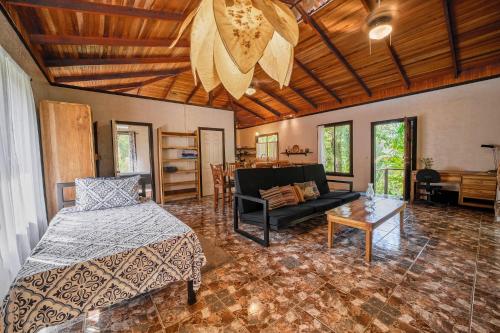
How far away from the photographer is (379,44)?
4.10 metres

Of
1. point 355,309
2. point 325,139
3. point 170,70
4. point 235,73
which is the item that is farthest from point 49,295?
point 325,139

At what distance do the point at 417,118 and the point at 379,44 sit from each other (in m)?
2.24

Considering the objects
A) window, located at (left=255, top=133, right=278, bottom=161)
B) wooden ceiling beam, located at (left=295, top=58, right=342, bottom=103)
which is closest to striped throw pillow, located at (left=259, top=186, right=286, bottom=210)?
wooden ceiling beam, located at (left=295, top=58, right=342, bottom=103)

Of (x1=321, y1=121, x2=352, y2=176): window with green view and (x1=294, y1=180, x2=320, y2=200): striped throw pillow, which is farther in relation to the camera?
(x1=321, y1=121, x2=352, y2=176): window with green view

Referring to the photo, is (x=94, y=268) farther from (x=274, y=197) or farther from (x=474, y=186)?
(x=474, y=186)

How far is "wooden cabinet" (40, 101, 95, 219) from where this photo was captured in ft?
10.2

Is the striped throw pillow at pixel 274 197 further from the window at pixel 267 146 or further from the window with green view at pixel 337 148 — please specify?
the window at pixel 267 146

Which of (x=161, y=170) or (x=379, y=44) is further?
(x=161, y=170)

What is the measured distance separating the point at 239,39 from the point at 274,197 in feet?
8.37

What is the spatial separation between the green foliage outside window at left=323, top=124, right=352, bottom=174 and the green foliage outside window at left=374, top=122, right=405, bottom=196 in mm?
794

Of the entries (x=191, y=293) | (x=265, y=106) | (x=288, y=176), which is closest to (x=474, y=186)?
(x=288, y=176)

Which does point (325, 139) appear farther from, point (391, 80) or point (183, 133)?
point (183, 133)

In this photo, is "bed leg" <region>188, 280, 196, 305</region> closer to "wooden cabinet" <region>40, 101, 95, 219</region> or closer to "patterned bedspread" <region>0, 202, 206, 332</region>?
"patterned bedspread" <region>0, 202, 206, 332</region>

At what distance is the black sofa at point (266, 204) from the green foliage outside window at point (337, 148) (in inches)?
115
